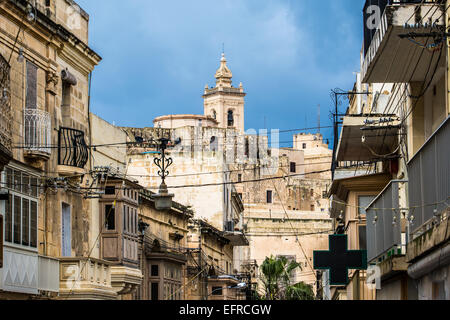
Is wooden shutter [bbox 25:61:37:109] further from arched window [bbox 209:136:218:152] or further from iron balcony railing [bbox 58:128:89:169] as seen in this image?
arched window [bbox 209:136:218:152]

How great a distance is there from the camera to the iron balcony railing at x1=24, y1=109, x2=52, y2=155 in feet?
68.5

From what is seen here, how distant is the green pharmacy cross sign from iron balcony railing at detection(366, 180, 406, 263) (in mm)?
1555

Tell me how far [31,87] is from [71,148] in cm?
225

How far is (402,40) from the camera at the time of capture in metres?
13.9

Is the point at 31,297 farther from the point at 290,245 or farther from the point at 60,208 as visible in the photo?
the point at 290,245

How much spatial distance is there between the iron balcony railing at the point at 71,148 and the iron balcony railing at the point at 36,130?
3.48 feet

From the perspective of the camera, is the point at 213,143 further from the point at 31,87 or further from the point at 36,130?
the point at 36,130

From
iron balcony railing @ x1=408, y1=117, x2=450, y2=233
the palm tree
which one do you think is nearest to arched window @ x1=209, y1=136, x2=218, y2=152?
the palm tree

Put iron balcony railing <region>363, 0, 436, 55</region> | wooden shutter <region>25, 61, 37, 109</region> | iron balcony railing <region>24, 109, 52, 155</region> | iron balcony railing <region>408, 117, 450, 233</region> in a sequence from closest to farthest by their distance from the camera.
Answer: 1. iron balcony railing <region>408, 117, 450, 233</region>
2. iron balcony railing <region>363, 0, 436, 55</region>
3. iron balcony railing <region>24, 109, 52, 155</region>
4. wooden shutter <region>25, 61, 37, 109</region>

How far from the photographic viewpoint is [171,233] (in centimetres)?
3691

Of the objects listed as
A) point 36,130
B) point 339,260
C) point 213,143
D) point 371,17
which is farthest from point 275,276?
point 371,17

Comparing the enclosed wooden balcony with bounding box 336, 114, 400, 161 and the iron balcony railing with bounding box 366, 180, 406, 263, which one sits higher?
the enclosed wooden balcony with bounding box 336, 114, 400, 161

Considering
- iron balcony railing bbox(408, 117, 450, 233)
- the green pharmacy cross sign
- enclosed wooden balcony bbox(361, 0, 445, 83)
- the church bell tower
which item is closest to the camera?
iron balcony railing bbox(408, 117, 450, 233)

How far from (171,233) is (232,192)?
62.9 feet
